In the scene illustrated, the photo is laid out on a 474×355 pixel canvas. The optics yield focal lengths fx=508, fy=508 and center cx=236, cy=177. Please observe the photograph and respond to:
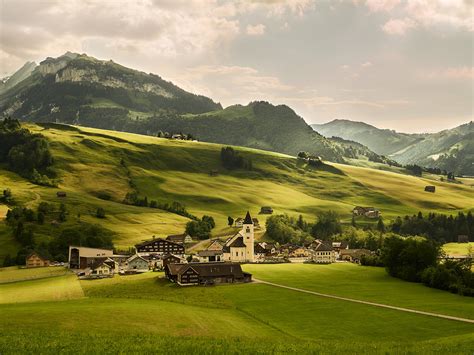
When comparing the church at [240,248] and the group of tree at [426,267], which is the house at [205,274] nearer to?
the group of tree at [426,267]

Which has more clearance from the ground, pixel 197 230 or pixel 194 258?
pixel 197 230

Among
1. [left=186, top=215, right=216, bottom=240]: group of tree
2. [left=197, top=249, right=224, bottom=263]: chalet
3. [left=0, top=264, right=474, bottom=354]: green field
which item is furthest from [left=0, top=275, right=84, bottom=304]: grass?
[left=186, top=215, right=216, bottom=240]: group of tree

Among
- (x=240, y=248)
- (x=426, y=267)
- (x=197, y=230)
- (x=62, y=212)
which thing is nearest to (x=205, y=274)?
(x=240, y=248)

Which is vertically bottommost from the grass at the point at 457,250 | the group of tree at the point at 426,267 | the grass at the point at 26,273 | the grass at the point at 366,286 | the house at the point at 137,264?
the grass at the point at 26,273

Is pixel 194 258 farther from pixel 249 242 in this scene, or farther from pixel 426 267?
pixel 426 267

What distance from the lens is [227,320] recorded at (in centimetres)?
6800

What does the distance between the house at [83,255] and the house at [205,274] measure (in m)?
34.7

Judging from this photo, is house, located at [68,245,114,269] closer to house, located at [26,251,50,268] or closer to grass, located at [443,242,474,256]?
house, located at [26,251,50,268]

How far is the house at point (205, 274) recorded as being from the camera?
10715cm

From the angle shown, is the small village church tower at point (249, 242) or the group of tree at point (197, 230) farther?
the group of tree at point (197, 230)

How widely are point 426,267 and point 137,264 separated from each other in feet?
233

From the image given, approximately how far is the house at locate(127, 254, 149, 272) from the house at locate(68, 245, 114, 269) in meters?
11.4

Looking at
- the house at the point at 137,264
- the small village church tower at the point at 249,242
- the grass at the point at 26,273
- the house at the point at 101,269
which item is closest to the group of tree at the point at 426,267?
the small village church tower at the point at 249,242

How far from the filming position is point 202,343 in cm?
4881
